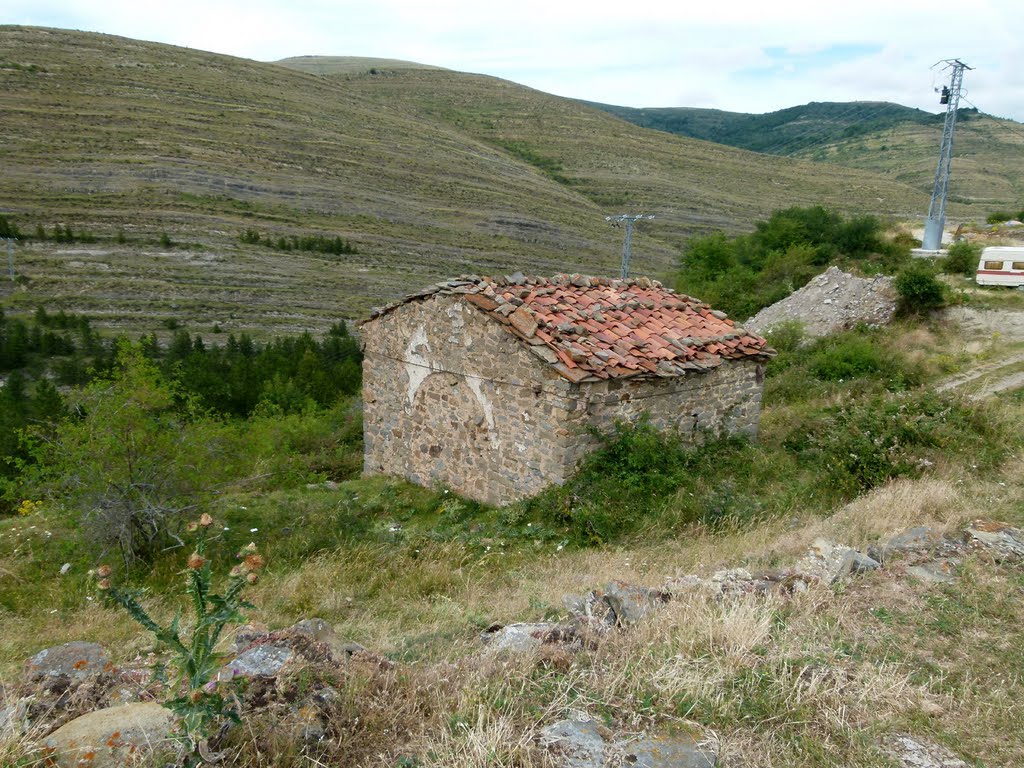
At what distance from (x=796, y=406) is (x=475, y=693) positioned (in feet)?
36.2

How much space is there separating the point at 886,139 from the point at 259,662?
10410cm

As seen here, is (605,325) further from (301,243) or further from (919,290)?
(301,243)

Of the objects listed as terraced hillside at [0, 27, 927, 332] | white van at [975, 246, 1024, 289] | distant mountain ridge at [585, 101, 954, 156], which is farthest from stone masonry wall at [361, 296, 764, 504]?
distant mountain ridge at [585, 101, 954, 156]

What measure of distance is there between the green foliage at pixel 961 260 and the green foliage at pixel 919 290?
4.08 m

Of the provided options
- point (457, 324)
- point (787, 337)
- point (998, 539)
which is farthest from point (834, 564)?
point (787, 337)

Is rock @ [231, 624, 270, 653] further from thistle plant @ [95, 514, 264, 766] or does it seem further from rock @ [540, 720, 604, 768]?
rock @ [540, 720, 604, 768]

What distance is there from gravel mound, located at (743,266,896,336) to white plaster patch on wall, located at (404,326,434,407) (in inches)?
435

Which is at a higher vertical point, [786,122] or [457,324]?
[786,122]

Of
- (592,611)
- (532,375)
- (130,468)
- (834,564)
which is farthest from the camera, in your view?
(532,375)

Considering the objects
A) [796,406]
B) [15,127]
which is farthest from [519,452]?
[15,127]

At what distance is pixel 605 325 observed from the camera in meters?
9.35

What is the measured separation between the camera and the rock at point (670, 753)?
2773mm

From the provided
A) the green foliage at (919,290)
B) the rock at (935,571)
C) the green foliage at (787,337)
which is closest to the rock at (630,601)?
the rock at (935,571)

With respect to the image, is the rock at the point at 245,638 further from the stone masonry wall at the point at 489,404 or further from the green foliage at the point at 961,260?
the green foliage at the point at 961,260
